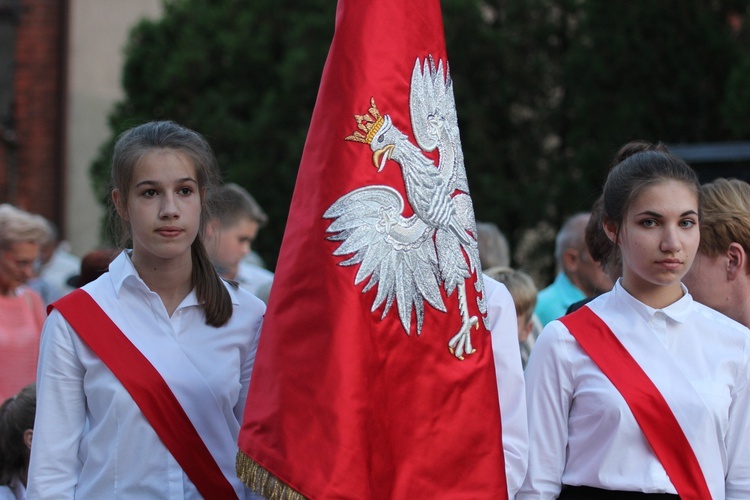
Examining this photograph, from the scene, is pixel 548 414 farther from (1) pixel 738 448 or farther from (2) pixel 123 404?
(2) pixel 123 404

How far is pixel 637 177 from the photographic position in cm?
313

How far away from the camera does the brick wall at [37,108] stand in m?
12.7

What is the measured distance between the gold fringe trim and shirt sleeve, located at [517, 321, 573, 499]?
26.4 inches

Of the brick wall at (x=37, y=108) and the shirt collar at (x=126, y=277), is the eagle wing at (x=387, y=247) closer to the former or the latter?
the shirt collar at (x=126, y=277)

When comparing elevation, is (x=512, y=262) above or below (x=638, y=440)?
below


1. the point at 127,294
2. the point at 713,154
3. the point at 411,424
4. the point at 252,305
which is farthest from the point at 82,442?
the point at 713,154

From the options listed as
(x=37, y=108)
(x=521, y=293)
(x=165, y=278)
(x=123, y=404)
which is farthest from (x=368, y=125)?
(x=37, y=108)

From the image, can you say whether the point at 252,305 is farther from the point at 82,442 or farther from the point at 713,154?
the point at 713,154

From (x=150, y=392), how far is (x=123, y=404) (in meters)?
0.08

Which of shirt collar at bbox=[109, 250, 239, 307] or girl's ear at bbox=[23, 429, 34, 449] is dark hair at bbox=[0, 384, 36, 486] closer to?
girl's ear at bbox=[23, 429, 34, 449]

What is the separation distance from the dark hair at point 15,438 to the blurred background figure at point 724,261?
2.31 metres

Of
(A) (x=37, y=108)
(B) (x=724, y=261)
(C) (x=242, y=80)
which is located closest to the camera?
(B) (x=724, y=261)

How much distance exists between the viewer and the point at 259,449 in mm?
2762

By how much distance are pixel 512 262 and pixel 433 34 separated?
7312 millimetres
